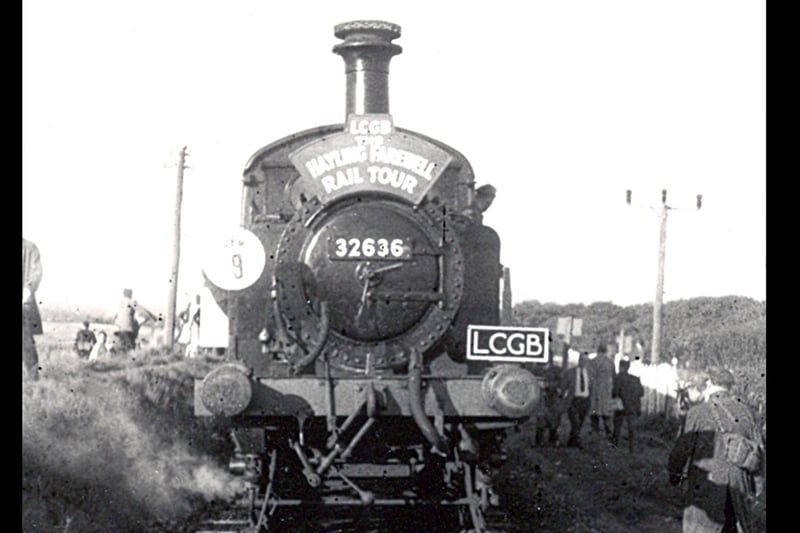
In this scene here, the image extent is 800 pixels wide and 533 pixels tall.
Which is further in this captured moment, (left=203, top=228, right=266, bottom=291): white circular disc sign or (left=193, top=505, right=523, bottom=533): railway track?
(left=193, top=505, right=523, bottom=533): railway track

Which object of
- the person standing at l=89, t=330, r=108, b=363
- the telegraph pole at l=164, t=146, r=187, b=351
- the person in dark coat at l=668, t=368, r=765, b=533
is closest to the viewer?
the person in dark coat at l=668, t=368, r=765, b=533

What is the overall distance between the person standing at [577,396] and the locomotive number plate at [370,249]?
821 cm

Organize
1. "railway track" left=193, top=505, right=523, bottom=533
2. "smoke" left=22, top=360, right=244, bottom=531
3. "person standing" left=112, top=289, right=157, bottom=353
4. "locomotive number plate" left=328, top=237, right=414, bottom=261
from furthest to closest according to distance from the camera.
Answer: "person standing" left=112, top=289, right=157, bottom=353 < "railway track" left=193, top=505, right=523, bottom=533 < "smoke" left=22, top=360, right=244, bottom=531 < "locomotive number plate" left=328, top=237, right=414, bottom=261

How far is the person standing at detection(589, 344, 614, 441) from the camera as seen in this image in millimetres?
15727

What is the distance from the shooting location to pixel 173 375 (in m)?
14.3

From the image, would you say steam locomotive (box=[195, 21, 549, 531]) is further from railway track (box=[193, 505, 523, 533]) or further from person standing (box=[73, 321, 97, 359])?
person standing (box=[73, 321, 97, 359])

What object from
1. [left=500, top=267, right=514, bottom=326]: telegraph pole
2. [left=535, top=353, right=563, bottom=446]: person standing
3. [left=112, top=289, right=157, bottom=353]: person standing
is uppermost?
[left=500, top=267, right=514, bottom=326]: telegraph pole

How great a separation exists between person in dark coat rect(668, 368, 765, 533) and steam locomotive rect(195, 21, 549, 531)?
1.09 m

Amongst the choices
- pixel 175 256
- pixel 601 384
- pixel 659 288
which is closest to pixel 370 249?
pixel 601 384

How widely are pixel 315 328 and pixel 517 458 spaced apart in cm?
→ 724

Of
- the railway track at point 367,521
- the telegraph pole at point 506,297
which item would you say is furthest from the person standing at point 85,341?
the telegraph pole at point 506,297

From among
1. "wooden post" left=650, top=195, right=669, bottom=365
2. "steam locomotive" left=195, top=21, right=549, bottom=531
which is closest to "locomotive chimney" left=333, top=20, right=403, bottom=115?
"steam locomotive" left=195, top=21, right=549, bottom=531
